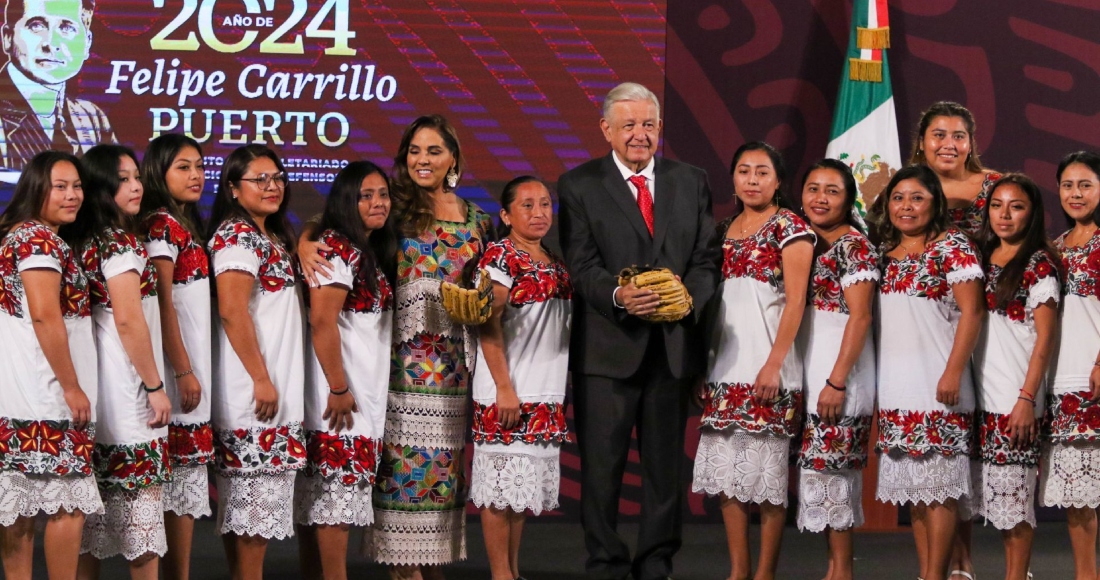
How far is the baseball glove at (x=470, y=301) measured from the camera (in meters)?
3.66

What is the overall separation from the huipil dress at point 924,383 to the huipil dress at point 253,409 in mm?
1831

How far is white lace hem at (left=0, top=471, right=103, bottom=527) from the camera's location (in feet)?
10.7

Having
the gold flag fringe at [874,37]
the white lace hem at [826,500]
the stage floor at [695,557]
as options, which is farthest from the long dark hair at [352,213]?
the gold flag fringe at [874,37]

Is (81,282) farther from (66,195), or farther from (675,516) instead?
(675,516)

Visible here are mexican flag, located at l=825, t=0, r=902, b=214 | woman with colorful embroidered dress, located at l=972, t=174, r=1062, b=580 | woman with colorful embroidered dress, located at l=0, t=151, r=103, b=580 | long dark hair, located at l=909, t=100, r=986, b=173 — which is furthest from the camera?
mexican flag, located at l=825, t=0, r=902, b=214

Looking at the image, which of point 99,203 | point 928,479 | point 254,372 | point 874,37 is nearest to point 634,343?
point 928,479

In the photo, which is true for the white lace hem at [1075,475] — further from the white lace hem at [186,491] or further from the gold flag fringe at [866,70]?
the white lace hem at [186,491]

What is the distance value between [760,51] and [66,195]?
344 cm

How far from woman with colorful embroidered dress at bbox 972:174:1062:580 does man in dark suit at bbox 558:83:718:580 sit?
36.0 inches

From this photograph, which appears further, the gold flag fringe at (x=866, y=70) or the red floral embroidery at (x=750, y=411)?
the gold flag fringe at (x=866, y=70)

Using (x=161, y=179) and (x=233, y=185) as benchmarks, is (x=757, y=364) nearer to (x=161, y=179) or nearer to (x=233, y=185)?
(x=233, y=185)

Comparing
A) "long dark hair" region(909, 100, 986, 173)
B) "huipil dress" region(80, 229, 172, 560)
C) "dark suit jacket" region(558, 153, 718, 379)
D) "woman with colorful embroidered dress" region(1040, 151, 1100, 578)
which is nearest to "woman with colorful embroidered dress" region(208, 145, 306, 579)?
"huipil dress" region(80, 229, 172, 560)

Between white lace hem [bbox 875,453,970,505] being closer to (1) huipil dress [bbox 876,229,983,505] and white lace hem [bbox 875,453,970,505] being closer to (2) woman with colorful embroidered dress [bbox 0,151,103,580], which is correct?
(1) huipil dress [bbox 876,229,983,505]

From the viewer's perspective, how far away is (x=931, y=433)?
12.7 feet
